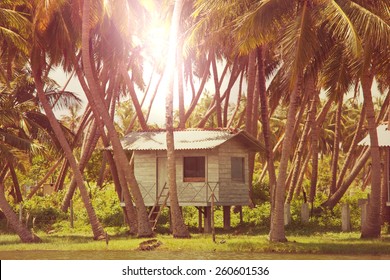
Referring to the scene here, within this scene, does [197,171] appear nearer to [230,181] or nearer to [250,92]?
[230,181]

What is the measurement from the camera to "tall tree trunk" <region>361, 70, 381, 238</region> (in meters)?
28.0

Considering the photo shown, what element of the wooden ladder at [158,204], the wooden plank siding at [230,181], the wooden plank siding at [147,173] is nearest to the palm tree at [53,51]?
the wooden ladder at [158,204]

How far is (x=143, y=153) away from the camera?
35.4 m

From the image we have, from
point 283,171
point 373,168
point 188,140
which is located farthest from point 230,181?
point 373,168

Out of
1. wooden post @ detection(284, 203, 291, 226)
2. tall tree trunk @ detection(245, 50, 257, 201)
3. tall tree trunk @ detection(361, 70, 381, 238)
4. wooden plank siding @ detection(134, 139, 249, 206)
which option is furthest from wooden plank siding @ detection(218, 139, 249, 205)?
tall tree trunk @ detection(361, 70, 381, 238)

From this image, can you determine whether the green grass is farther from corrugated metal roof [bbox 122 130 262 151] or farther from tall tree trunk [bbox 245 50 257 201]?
tall tree trunk [bbox 245 50 257 201]

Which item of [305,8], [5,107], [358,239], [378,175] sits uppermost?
[305,8]

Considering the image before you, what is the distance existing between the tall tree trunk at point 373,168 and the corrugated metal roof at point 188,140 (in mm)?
7097

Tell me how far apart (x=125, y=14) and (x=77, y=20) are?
2320 mm

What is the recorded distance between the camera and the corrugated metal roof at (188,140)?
33469 millimetres

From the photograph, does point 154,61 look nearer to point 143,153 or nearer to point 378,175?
point 143,153

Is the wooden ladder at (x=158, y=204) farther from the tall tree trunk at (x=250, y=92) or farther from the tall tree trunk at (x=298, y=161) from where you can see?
the tall tree trunk at (x=298, y=161)

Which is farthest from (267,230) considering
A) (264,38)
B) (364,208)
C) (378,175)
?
(264,38)

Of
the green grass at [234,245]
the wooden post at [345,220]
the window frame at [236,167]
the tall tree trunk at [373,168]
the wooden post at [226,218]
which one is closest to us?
the green grass at [234,245]
